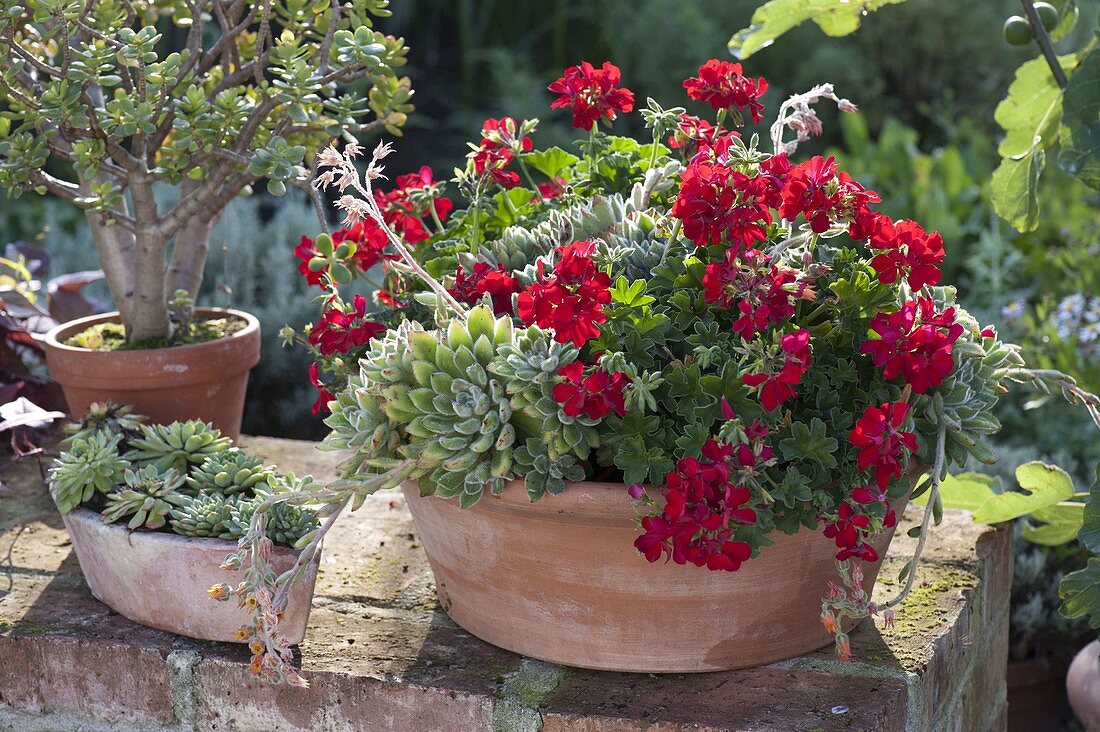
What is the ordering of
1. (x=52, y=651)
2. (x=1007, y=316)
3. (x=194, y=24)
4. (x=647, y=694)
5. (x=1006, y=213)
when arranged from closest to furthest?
1. (x=647, y=694)
2. (x=52, y=651)
3. (x=194, y=24)
4. (x=1006, y=213)
5. (x=1007, y=316)

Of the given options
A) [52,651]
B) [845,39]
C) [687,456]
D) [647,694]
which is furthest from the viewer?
[845,39]

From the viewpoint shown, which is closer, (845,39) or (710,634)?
(710,634)

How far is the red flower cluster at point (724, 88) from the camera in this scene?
146 cm

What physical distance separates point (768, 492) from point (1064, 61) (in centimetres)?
113

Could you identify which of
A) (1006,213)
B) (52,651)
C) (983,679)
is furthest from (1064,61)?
(52,651)

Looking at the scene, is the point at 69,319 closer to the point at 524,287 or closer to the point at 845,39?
the point at 524,287

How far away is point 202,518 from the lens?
1.44m

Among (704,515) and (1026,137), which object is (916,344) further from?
(1026,137)

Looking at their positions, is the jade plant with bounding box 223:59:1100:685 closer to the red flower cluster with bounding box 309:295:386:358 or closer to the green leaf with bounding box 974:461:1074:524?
the red flower cluster with bounding box 309:295:386:358

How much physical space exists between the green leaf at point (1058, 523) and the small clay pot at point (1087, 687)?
0.78 ft

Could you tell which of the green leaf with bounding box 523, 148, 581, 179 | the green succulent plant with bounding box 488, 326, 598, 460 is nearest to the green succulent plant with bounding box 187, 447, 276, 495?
the green succulent plant with bounding box 488, 326, 598, 460

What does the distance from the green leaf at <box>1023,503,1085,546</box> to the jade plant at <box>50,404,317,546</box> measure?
1.10m

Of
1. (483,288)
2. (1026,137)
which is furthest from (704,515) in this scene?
(1026,137)

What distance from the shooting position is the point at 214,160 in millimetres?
1723
